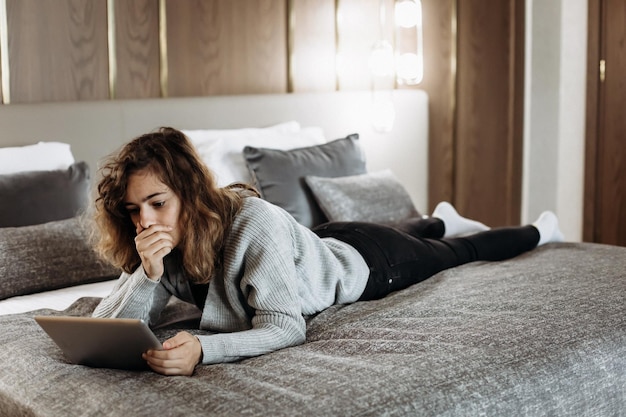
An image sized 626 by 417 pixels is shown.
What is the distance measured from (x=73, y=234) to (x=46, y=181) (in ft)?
0.73

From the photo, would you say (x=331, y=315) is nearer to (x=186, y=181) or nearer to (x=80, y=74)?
(x=186, y=181)

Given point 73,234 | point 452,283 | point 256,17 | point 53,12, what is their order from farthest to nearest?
point 256,17 < point 53,12 < point 73,234 < point 452,283

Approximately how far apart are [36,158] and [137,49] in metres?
0.76

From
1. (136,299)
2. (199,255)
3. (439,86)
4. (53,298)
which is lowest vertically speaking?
(53,298)

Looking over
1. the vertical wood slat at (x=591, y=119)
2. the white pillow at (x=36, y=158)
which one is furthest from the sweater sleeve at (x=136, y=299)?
the vertical wood slat at (x=591, y=119)

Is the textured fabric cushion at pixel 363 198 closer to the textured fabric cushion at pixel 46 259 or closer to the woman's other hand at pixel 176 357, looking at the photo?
the textured fabric cushion at pixel 46 259

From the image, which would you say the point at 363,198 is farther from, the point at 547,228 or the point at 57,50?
the point at 57,50

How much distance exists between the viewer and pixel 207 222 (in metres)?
2.06

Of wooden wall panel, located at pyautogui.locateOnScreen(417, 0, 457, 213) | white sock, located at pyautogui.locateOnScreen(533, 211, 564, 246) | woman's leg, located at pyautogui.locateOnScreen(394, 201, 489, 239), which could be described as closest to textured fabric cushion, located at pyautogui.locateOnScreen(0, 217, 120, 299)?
woman's leg, located at pyautogui.locateOnScreen(394, 201, 489, 239)

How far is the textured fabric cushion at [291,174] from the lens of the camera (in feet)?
11.1

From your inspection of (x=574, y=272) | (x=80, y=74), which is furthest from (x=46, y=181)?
(x=574, y=272)

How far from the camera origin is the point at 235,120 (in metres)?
3.74

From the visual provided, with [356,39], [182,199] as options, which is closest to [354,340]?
[182,199]

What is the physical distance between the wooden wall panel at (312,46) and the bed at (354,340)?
826 mm
